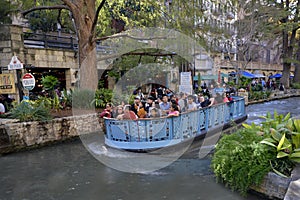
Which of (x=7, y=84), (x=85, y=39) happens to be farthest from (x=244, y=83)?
(x=7, y=84)

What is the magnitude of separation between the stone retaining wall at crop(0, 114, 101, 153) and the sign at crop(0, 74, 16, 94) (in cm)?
133

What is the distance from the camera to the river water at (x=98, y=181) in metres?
4.99

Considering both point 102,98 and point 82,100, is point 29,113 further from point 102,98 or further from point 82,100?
point 102,98

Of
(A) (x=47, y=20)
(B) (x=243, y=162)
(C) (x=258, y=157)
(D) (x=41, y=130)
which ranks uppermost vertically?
Answer: (A) (x=47, y=20)

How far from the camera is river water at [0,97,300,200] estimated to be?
499 centimetres

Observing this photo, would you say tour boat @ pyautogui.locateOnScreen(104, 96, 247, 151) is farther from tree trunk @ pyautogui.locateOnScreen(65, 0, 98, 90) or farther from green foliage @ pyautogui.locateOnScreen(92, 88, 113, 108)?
tree trunk @ pyautogui.locateOnScreen(65, 0, 98, 90)

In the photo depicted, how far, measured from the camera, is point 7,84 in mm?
9492

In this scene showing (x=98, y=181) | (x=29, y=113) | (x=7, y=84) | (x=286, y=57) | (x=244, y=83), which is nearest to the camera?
(x=98, y=181)

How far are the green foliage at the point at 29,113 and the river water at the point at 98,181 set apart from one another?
172 centimetres

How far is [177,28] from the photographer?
11602 millimetres

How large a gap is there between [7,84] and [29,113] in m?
1.57

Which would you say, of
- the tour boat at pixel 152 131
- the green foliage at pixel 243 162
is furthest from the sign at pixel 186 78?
the green foliage at pixel 243 162

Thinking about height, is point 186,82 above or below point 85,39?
below

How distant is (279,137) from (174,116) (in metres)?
3.09
